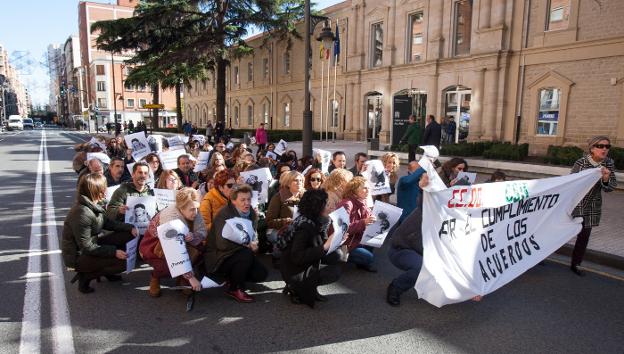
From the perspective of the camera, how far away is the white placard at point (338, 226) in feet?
14.5

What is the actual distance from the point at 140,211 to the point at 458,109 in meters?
21.1

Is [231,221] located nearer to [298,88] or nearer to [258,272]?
[258,272]

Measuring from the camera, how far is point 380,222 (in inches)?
211

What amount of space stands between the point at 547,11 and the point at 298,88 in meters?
21.6

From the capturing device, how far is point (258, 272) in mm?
4785

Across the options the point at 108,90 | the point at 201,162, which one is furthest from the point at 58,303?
the point at 108,90

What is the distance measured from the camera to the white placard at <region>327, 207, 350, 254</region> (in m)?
4.41

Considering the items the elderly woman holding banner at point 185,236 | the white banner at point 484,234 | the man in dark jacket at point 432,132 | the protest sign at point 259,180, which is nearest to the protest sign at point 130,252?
the elderly woman holding banner at point 185,236

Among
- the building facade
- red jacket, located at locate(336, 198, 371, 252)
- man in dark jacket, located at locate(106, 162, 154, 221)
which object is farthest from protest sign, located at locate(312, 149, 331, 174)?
the building facade

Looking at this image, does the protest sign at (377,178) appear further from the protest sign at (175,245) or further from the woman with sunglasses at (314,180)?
the protest sign at (175,245)

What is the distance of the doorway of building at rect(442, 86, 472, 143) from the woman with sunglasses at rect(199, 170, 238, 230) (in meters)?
19.8

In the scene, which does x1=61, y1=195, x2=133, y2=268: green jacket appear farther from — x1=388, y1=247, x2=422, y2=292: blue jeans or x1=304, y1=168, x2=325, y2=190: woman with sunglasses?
x1=388, y1=247, x2=422, y2=292: blue jeans

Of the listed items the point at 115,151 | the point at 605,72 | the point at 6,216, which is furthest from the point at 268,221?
the point at 605,72

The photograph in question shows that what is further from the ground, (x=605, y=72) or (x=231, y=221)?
(x=605, y=72)
